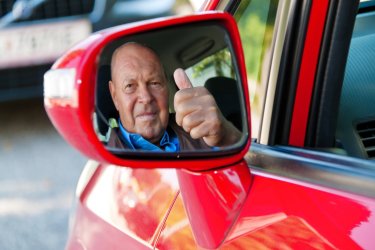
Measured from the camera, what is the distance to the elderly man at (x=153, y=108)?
1.45 meters

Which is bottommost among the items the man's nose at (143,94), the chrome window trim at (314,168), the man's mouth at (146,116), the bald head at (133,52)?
the chrome window trim at (314,168)

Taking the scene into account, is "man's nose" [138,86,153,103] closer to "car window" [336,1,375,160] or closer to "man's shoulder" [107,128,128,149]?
"man's shoulder" [107,128,128,149]

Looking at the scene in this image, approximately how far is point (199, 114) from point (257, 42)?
0.54 metres

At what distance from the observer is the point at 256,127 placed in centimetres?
189

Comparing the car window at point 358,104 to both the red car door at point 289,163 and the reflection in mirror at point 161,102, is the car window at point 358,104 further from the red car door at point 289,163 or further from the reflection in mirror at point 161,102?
the reflection in mirror at point 161,102

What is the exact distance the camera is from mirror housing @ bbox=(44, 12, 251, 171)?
130cm

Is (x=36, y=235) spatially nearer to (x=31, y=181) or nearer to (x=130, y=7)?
(x=31, y=181)

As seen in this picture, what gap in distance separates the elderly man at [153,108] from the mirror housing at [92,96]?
38mm

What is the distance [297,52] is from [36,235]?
4217 millimetres

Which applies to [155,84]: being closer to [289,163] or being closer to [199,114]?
[199,114]

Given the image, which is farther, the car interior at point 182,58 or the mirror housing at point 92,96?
the car interior at point 182,58

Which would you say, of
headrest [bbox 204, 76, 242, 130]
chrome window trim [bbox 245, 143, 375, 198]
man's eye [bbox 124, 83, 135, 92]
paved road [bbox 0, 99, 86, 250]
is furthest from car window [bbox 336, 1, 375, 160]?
paved road [bbox 0, 99, 86, 250]

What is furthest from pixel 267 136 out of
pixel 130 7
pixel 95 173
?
pixel 130 7

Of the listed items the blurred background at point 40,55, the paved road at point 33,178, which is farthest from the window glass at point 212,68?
the blurred background at point 40,55
